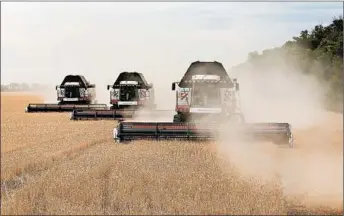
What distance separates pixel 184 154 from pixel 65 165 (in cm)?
343

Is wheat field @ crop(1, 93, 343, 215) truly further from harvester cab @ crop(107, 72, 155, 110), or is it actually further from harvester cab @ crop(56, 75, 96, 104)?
harvester cab @ crop(56, 75, 96, 104)

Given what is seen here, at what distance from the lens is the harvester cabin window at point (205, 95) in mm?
21984

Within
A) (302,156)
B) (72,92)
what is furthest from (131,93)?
(302,156)

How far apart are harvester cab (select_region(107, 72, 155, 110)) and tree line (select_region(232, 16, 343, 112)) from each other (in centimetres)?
981

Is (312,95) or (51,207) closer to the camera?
(51,207)

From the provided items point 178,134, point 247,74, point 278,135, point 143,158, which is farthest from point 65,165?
point 247,74

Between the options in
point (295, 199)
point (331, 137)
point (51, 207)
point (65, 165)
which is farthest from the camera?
point (331, 137)

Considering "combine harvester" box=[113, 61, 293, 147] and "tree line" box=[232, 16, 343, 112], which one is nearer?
"combine harvester" box=[113, 61, 293, 147]

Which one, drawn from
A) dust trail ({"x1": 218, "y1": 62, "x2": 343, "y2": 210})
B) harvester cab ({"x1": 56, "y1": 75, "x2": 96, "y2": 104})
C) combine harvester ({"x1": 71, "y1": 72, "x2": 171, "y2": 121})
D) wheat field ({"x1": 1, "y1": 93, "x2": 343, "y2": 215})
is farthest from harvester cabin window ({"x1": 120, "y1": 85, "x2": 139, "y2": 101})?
wheat field ({"x1": 1, "y1": 93, "x2": 343, "y2": 215})

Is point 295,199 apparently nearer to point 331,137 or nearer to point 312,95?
point 331,137

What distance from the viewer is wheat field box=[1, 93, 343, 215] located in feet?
34.1

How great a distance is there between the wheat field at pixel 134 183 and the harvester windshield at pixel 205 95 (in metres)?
3.41

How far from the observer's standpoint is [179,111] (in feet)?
72.7

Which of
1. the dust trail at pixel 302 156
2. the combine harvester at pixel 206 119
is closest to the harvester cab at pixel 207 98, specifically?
the combine harvester at pixel 206 119
